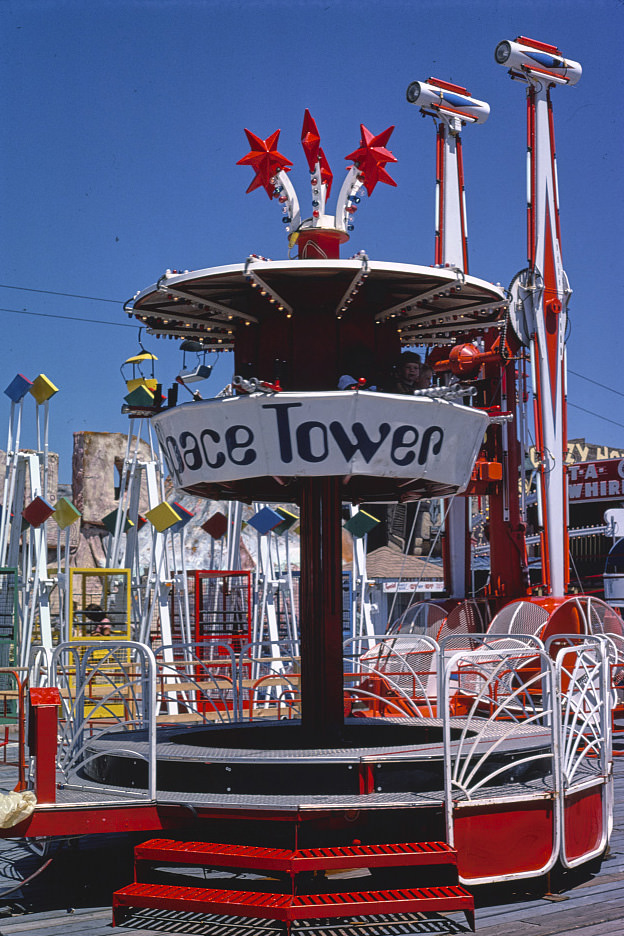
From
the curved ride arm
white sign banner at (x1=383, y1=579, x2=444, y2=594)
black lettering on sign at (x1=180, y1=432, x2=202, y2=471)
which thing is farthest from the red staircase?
white sign banner at (x1=383, y1=579, x2=444, y2=594)

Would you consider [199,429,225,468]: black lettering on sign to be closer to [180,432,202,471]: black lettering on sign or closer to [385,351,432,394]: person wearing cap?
[180,432,202,471]: black lettering on sign

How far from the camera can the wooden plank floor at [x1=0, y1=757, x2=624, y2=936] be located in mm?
6645

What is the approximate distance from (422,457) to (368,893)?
3680 millimetres

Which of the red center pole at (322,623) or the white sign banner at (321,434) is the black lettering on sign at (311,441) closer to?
the white sign banner at (321,434)

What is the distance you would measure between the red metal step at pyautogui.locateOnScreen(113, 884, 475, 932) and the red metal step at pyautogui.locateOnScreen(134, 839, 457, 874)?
0.58 feet

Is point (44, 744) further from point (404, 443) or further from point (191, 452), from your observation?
point (404, 443)

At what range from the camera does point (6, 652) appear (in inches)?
880

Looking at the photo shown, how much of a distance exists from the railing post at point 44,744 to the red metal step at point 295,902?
985 mm

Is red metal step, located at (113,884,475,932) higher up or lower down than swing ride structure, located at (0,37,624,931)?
lower down

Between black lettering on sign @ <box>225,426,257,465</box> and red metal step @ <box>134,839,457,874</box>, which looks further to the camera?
black lettering on sign @ <box>225,426,257,465</box>

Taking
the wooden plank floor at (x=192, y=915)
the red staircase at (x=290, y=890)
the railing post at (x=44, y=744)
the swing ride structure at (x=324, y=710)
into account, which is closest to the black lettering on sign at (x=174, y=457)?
the swing ride structure at (x=324, y=710)

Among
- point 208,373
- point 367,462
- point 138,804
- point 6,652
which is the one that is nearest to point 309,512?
point 367,462

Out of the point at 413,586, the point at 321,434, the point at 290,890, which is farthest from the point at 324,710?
the point at 413,586

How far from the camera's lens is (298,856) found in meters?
6.67
